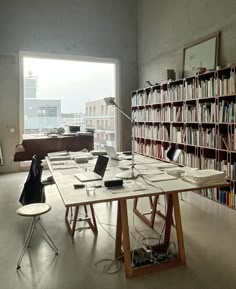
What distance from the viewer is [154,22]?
250 inches

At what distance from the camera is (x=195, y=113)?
4.44 m

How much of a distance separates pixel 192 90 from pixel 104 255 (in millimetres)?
3095

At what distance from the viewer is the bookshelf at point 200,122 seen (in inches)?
150

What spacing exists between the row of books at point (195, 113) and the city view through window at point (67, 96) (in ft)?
5.31

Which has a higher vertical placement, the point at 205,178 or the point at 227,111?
the point at 227,111

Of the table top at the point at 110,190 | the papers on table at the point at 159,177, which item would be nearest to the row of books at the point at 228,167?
the table top at the point at 110,190

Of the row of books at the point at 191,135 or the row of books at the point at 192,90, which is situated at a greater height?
the row of books at the point at 192,90

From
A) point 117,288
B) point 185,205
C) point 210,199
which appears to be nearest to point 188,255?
point 117,288

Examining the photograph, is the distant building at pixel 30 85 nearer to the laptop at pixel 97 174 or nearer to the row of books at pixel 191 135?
the row of books at pixel 191 135

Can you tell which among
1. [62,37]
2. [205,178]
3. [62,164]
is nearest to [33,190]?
[62,164]

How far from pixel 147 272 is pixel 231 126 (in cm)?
245

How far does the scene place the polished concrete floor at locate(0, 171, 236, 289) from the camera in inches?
81.4

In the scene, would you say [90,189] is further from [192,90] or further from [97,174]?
[192,90]

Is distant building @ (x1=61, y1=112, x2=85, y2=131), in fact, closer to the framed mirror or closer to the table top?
the framed mirror
